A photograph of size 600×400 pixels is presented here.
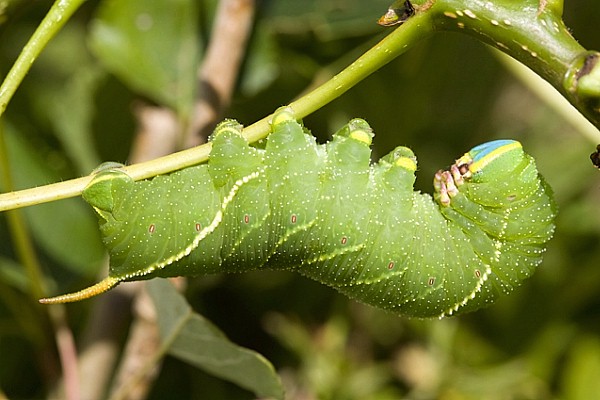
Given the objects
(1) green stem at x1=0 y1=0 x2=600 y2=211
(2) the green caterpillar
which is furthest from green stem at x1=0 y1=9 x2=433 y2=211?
(2) the green caterpillar

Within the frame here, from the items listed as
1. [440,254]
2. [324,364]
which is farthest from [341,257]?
[324,364]

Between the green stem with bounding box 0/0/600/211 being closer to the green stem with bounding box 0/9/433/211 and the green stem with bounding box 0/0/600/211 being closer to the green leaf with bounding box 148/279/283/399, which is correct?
the green stem with bounding box 0/9/433/211

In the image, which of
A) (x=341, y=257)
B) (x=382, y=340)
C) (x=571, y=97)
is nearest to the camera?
(x=571, y=97)

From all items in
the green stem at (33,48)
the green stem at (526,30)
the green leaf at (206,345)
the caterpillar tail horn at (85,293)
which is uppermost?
the green stem at (33,48)

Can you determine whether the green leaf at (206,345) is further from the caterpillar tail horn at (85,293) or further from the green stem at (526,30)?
the green stem at (526,30)

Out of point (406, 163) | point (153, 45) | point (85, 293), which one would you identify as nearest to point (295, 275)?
point (153, 45)

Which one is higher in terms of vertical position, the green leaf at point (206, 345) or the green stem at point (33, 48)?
the green stem at point (33, 48)

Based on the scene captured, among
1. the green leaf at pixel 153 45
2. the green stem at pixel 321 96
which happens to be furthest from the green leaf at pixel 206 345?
the green leaf at pixel 153 45

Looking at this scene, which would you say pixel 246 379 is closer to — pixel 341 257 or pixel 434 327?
pixel 341 257
